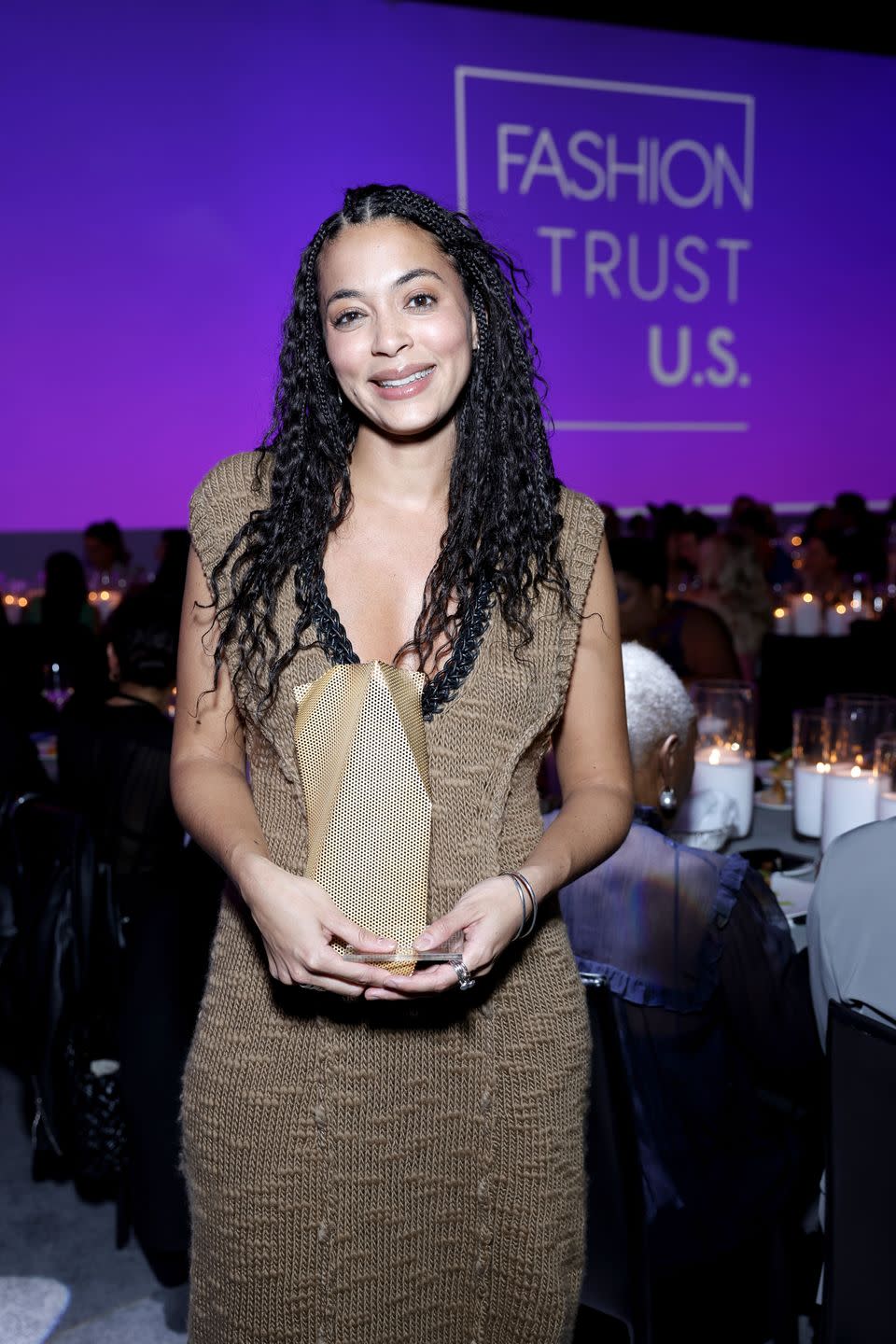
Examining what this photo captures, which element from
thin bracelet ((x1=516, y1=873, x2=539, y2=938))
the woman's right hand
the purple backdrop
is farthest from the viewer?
the purple backdrop

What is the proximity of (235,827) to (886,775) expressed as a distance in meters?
1.69

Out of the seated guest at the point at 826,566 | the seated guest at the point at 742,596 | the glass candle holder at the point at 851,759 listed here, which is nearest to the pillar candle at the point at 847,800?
the glass candle holder at the point at 851,759

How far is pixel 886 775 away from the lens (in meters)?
2.49

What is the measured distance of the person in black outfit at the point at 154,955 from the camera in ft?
7.18

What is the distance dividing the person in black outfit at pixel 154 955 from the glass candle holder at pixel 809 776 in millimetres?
→ 1303

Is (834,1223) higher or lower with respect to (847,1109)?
lower

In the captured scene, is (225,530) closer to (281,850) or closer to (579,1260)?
(281,850)

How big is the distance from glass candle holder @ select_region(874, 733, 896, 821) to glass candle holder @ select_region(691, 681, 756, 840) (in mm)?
360

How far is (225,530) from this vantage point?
129 centimetres

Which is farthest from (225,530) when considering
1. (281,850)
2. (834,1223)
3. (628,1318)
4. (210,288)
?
(210,288)

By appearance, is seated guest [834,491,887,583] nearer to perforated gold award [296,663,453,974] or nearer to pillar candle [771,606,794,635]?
pillar candle [771,606,794,635]

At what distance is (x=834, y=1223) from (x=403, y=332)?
1091 millimetres

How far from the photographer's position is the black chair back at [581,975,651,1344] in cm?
166

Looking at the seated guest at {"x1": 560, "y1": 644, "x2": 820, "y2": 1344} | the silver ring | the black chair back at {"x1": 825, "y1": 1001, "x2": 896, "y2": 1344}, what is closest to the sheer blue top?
the seated guest at {"x1": 560, "y1": 644, "x2": 820, "y2": 1344}
